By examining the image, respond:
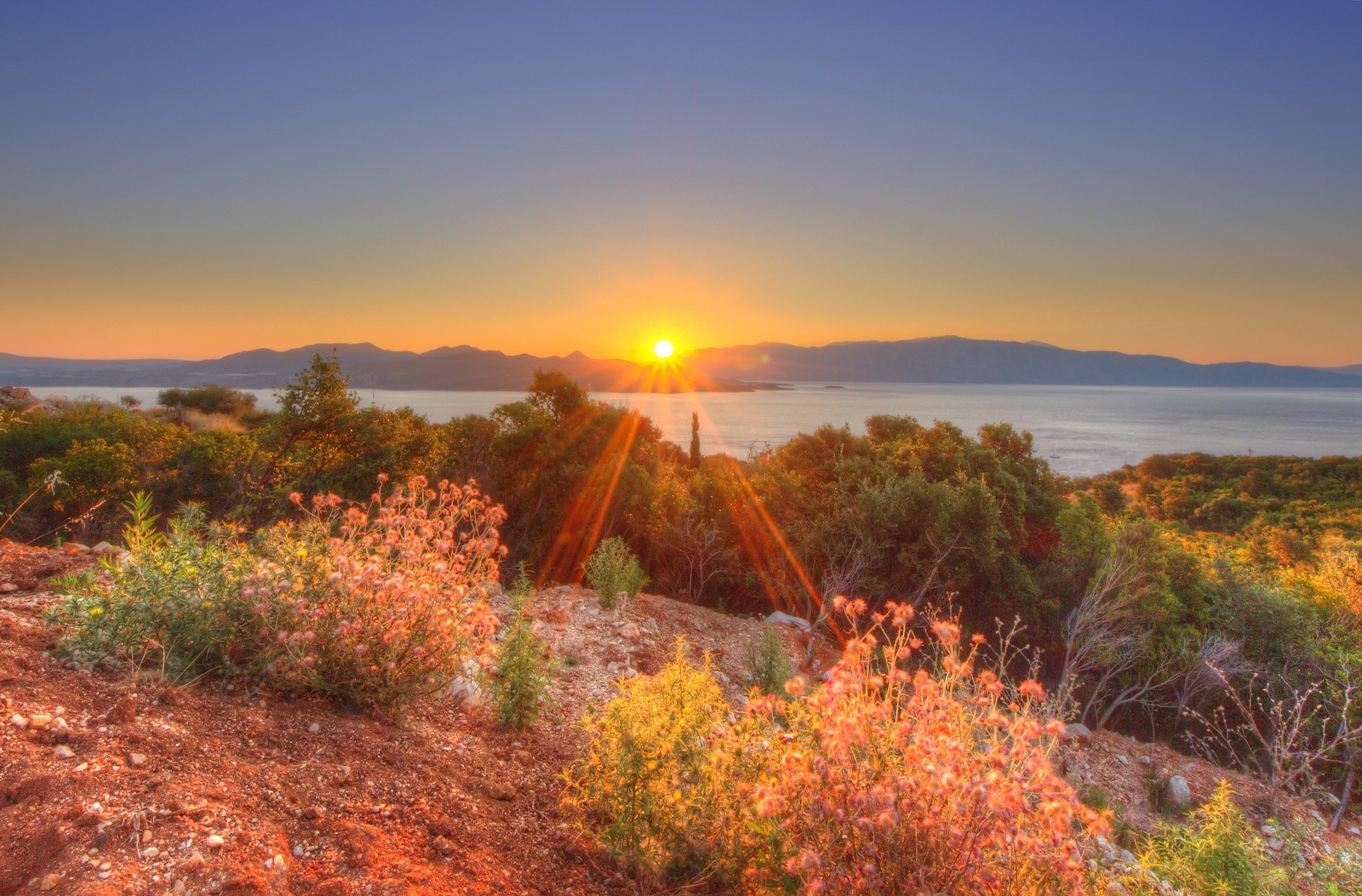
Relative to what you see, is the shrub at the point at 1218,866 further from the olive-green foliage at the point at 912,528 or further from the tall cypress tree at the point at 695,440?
the tall cypress tree at the point at 695,440

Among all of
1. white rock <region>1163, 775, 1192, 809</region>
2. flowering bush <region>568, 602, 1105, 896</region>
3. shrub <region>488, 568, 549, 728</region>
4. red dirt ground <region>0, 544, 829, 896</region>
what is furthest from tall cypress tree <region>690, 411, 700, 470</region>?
flowering bush <region>568, 602, 1105, 896</region>

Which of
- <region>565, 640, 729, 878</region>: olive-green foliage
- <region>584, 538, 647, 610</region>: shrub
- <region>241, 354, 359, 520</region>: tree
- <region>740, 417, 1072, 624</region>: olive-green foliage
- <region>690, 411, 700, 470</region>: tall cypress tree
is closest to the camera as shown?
<region>565, 640, 729, 878</region>: olive-green foliage

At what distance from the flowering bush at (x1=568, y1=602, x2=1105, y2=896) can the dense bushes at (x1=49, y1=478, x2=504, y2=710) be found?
1.21 meters

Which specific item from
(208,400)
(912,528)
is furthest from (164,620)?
(208,400)

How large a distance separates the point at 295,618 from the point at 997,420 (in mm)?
33121

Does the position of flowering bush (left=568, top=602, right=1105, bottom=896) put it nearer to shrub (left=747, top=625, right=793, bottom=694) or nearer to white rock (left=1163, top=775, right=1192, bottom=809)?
shrub (left=747, top=625, right=793, bottom=694)

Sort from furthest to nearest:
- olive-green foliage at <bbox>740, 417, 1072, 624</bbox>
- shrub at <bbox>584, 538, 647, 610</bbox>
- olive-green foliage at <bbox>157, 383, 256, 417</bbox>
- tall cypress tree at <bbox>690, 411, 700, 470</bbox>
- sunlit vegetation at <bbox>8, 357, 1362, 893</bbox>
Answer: olive-green foliage at <bbox>157, 383, 256, 417</bbox>
tall cypress tree at <bbox>690, 411, 700, 470</bbox>
olive-green foliage at <bbox>740, 417, 1072, 624</bbox>
shrub at <bbox>584, 538, 647, 610</bbox>
sunlit vegetation at <bbox>8, 357, 1362, 893</bbox>

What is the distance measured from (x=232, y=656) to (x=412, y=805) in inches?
57.1

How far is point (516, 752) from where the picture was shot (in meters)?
3.71

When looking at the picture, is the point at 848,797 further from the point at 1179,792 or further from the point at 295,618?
the point at 1179,792

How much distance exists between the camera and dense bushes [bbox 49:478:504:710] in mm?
3209

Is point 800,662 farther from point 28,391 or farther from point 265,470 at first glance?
point 28,391

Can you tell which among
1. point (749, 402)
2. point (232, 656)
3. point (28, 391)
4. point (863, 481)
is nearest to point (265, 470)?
point (232, 656)

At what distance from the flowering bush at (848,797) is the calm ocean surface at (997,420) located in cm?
1313
